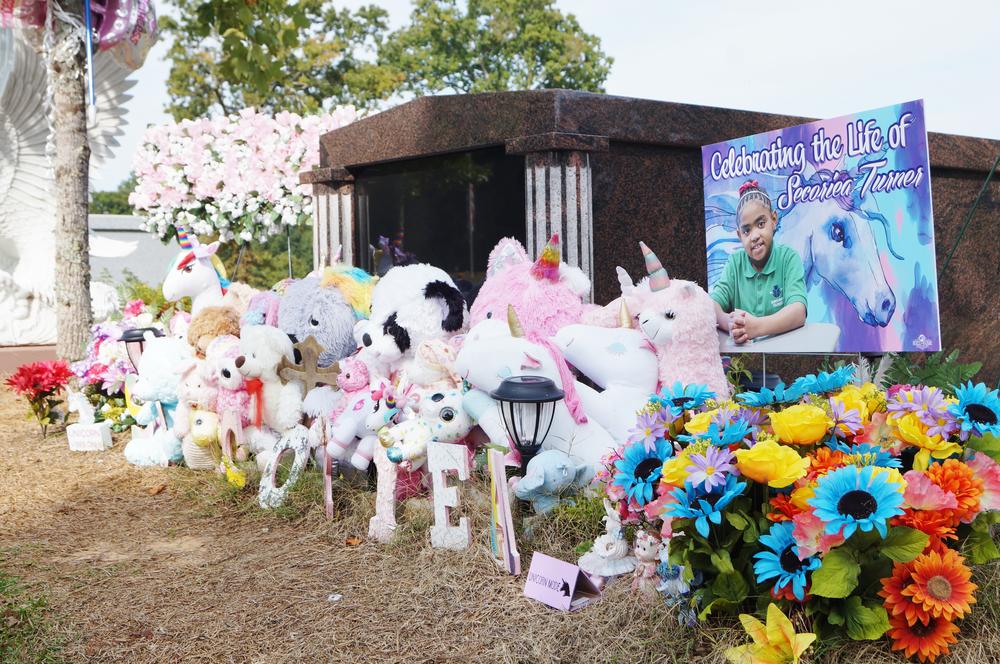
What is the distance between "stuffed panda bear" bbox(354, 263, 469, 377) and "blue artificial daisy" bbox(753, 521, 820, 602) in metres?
2.20

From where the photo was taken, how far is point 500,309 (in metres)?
3.97

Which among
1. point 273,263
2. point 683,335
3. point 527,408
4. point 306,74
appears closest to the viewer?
point 527,408

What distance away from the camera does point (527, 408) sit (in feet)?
10.3

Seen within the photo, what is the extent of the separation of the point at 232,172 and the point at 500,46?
25360 millimetres

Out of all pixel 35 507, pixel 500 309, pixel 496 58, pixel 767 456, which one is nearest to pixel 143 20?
pixel 35 507

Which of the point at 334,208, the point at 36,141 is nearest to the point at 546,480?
the point at 334,208

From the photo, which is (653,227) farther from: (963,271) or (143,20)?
(143,20)

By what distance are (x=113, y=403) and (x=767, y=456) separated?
546 cm

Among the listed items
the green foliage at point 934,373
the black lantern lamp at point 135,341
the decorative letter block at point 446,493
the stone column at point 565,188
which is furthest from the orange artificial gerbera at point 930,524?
the black lantern lamp at point 135,341

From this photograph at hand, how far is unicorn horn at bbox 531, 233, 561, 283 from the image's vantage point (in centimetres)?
397

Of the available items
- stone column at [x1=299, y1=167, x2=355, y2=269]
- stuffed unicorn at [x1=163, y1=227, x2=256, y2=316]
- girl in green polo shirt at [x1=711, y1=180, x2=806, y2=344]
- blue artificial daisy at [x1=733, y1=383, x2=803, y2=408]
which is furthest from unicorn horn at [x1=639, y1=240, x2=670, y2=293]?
stone column at [x1=299, y1=167, x2=355, y2=269]

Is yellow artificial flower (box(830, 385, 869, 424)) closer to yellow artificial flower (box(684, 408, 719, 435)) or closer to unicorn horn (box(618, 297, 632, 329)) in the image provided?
yellow artificial flower (box(684, 408, 719, 435))

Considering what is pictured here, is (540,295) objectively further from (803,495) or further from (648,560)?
(803,495)

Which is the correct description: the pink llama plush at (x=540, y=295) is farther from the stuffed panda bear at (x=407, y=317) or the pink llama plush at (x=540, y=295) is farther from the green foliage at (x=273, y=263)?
the green foliage at (x=273, y=263)
